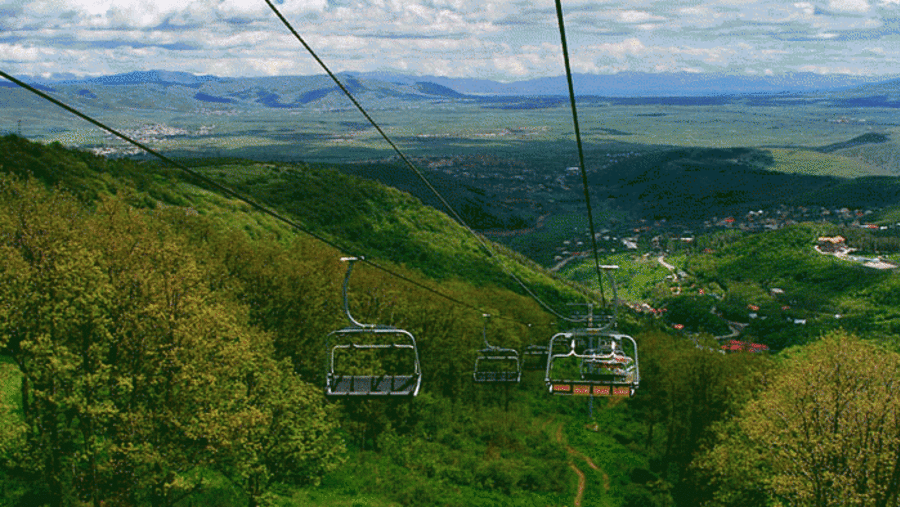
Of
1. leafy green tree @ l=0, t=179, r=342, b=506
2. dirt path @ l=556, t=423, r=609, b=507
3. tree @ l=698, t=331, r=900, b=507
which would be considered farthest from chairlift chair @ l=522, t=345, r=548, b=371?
tree @ l=698, t=331, r=900, b=507

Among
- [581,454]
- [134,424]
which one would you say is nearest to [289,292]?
[134,424]

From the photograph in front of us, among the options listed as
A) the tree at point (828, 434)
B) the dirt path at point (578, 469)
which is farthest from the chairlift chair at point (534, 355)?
the tree at point (828, 434)

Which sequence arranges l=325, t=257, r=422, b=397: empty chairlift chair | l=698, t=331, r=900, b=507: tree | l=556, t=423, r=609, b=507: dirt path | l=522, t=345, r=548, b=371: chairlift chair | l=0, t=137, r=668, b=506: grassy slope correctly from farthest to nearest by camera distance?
l=556, t=423, r=609, b=507: dirt path < l=0, t=137, r=668, b=506: grassy slope < l=698, t=331, r=900, b=507: tree < l=522, t=345, r=548, b=371: chairlift chair < l=325, t=257, r=422, b=397: empty chairlift chair

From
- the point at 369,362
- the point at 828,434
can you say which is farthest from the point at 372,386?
the point at 828,434

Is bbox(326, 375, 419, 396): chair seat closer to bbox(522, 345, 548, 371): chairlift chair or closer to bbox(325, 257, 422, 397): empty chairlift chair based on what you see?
bbox(325, 257, 422, 397): empty chairlift chair

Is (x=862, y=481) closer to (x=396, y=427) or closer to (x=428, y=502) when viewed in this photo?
(x=428, y=502)

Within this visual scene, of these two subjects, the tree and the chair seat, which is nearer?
the chair seat
